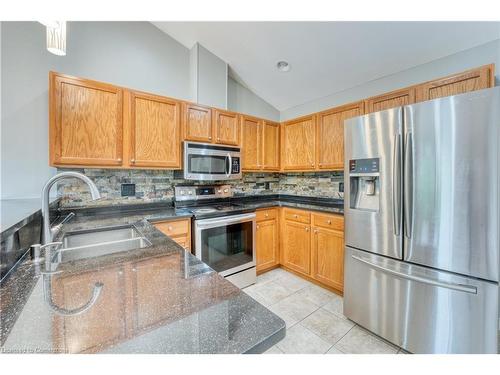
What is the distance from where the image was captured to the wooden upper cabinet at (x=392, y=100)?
200 centimetres

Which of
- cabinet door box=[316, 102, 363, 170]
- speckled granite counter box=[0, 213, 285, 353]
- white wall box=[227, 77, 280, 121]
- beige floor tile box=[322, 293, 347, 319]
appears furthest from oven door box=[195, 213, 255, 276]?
white wall box=[227, 77, 280, 121]

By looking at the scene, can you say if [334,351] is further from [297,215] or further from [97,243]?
[97,243]

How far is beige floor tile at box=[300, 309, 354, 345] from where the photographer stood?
1.77 m

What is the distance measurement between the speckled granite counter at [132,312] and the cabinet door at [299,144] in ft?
7.82

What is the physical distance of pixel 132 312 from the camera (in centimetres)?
55

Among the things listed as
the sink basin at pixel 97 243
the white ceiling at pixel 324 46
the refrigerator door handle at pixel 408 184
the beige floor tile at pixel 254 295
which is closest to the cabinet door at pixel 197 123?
the white ceiling at pixel 324 46

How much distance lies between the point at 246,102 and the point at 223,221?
192 cm

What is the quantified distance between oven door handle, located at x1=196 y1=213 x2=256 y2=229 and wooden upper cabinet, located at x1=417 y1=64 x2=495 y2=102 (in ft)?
6.63

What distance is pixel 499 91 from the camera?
1223 mm

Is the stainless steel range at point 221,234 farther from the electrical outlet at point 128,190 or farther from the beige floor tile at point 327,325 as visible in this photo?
the beige floor tile at point 327,325

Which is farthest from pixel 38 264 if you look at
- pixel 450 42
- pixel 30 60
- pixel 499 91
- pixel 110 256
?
pixel 450 42

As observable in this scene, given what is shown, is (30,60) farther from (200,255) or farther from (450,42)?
(450,42)

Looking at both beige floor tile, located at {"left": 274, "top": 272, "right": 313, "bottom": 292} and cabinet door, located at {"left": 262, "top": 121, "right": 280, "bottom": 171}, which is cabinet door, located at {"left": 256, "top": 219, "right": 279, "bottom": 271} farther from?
cabinet door, located at {"left": 262, "top": 121, "right": 280, "bottom": 171}

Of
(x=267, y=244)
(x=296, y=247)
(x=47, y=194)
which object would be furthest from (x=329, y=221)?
(x=47, y=194)
